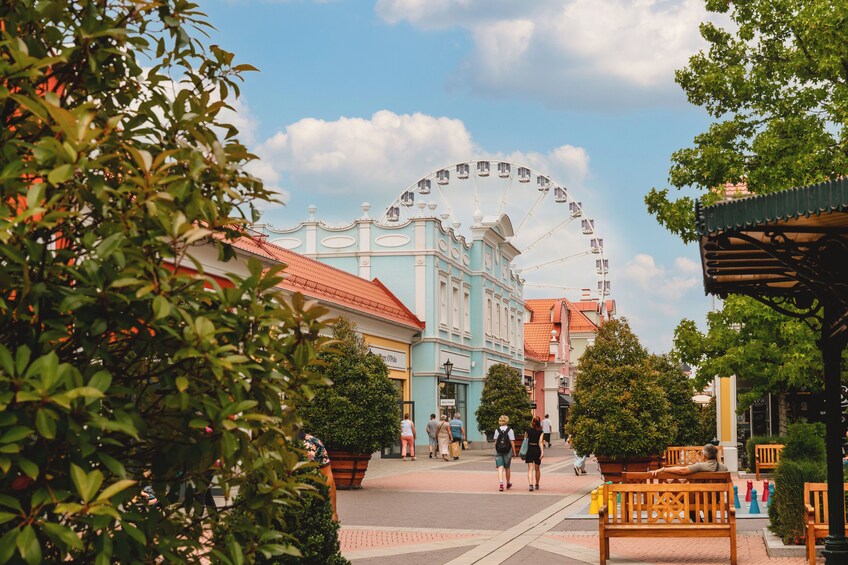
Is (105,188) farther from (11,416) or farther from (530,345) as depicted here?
(530,345)

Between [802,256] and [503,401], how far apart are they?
3870 cm

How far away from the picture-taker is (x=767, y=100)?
23828 mm

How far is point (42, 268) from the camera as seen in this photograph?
321cm

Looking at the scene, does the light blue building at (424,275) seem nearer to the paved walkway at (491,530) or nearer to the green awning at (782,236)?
the paved walkway at (491,530)

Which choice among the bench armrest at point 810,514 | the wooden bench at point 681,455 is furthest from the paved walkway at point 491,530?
the wooden bench at point 681,455

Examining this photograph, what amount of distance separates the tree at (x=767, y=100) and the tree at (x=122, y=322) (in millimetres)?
18465

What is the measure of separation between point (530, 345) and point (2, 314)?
75.7 m

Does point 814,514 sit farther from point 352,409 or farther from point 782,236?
point 352,409

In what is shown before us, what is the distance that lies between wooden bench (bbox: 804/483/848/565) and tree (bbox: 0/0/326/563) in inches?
334

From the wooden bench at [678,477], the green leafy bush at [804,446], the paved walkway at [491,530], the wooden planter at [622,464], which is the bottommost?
the paved walkway at [491,530]

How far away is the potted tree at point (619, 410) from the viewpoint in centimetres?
2200

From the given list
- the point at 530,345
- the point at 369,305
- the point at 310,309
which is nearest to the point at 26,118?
the point at 310,309

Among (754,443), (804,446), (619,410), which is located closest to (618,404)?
(619,410)

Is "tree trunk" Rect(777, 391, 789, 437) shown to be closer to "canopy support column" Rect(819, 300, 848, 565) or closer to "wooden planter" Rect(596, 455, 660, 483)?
"wooden planter" Rect(596, 455, 660, 483)
